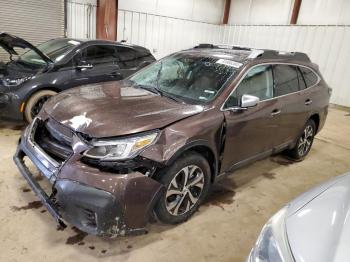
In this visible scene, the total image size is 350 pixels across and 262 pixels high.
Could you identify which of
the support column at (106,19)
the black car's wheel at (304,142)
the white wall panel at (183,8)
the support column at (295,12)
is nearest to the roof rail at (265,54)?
the black car's wheel at (304,142)

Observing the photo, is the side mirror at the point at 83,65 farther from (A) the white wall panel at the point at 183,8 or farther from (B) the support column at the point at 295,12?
(B) the support column at the point at 295,12

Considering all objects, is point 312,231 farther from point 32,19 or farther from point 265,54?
point 32,19

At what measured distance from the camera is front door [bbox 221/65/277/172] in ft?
8.87

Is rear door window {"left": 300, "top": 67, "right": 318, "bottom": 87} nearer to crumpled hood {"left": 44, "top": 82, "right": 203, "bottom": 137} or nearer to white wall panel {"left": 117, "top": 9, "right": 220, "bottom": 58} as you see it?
crumpled hood {"left": 44, "top": 82, "right": 203, "bottom": 137}

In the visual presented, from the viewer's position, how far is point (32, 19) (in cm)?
777

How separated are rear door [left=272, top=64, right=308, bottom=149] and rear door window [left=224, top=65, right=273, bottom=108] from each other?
0.12 m

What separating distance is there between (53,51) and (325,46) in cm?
794

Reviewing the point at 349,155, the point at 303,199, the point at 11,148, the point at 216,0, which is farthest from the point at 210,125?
the point at 216,0

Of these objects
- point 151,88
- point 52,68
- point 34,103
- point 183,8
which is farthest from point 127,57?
point 183,8

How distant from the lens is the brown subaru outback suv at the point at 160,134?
1958mm

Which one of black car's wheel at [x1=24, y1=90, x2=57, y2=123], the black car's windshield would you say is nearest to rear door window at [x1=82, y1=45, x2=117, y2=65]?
black car's wheel at [x1=24, y1=90, x2=57, y2=123]

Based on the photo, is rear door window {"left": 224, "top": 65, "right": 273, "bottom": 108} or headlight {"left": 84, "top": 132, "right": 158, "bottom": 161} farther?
rear door window {"left": 224, "top": 65, "right": 273, "bottom": 108}

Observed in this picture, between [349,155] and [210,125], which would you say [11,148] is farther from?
[349,155]

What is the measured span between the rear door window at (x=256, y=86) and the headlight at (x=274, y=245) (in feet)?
4.36
